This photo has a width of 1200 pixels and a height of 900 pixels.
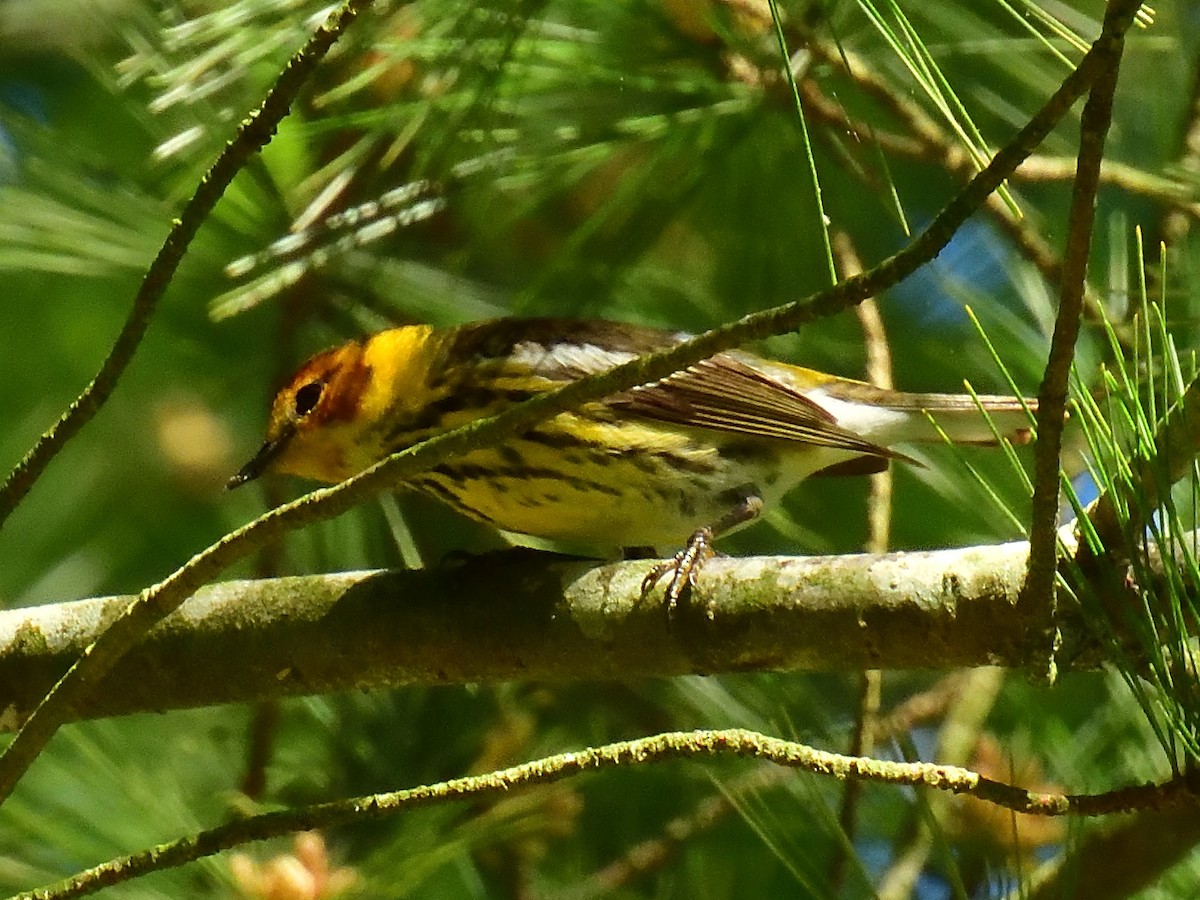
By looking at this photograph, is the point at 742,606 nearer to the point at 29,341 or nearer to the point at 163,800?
the point at 163,800

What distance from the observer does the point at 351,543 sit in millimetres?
3609

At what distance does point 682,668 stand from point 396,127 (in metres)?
A: 1.40

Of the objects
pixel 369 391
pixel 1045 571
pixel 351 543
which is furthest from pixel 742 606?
pixel 351 543

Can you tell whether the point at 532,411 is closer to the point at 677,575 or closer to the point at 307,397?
the point at 677,575

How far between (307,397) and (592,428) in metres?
0.59

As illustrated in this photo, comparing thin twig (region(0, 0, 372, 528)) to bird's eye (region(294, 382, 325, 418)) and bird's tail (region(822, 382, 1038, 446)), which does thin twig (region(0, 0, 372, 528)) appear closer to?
bird's eye (region(294, 382, 325, 418))

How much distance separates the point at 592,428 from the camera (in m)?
2.66

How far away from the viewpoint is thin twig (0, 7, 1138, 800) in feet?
4.00

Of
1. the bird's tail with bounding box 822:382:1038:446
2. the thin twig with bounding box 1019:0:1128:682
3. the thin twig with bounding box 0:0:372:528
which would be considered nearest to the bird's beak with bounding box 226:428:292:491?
the bird's tail with bounding box 822:382:1038:446

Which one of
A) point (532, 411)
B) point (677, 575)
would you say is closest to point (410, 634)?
point (677, 575)

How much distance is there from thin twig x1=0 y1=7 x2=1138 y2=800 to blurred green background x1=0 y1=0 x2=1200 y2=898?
77 centimetres

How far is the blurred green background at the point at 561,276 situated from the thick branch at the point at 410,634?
26 centimetres

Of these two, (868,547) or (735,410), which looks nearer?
(868,547)

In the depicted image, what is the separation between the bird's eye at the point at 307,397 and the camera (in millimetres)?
2924
